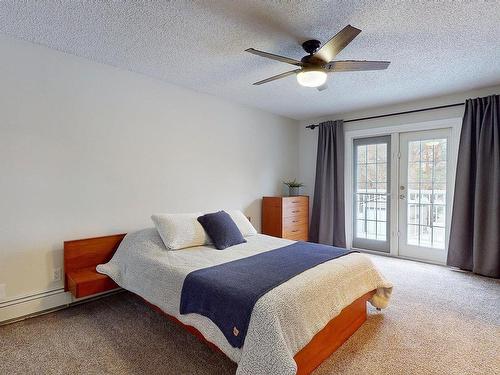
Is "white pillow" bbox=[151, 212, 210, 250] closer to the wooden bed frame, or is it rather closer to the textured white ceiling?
the wooden bed frame

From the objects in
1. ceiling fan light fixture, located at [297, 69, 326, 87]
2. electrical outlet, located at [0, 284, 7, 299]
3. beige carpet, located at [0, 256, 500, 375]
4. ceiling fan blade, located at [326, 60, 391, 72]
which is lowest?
beige carpet, located at [0, 256, 500, 375]

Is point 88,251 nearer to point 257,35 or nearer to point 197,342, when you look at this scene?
point 197,342

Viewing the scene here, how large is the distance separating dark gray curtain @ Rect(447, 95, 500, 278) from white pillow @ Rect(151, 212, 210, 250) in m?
3.26

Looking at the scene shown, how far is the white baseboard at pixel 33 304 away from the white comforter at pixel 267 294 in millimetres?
423

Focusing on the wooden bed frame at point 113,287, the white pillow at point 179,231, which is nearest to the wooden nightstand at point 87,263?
the wooden bed frame at point 113,287

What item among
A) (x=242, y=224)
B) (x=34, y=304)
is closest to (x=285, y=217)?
(x=242, y=224)

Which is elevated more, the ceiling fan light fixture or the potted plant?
the ceiling fan light fixture

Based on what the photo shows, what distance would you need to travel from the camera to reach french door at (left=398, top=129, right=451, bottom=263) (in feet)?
12.7

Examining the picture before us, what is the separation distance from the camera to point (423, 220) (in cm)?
407

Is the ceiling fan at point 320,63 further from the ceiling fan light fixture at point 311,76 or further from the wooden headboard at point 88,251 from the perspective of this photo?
the wooden headboard at point 88,251

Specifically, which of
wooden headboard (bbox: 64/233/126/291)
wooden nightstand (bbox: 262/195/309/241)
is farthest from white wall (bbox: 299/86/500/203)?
wooden headboard (bbox: 64/233/126/291)

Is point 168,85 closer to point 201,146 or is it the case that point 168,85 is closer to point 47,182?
point 201,146

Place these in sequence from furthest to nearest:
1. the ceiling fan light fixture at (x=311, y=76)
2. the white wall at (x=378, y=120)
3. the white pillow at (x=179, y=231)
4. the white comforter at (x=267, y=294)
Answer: the white wall at (x=378, y=120) < the white pillow at (x=179, y=231) < the ceiling fan light fixture at (x=311, y=76) < the white comforter at (x=267, y=294)

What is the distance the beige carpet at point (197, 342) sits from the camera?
1.78 meters
